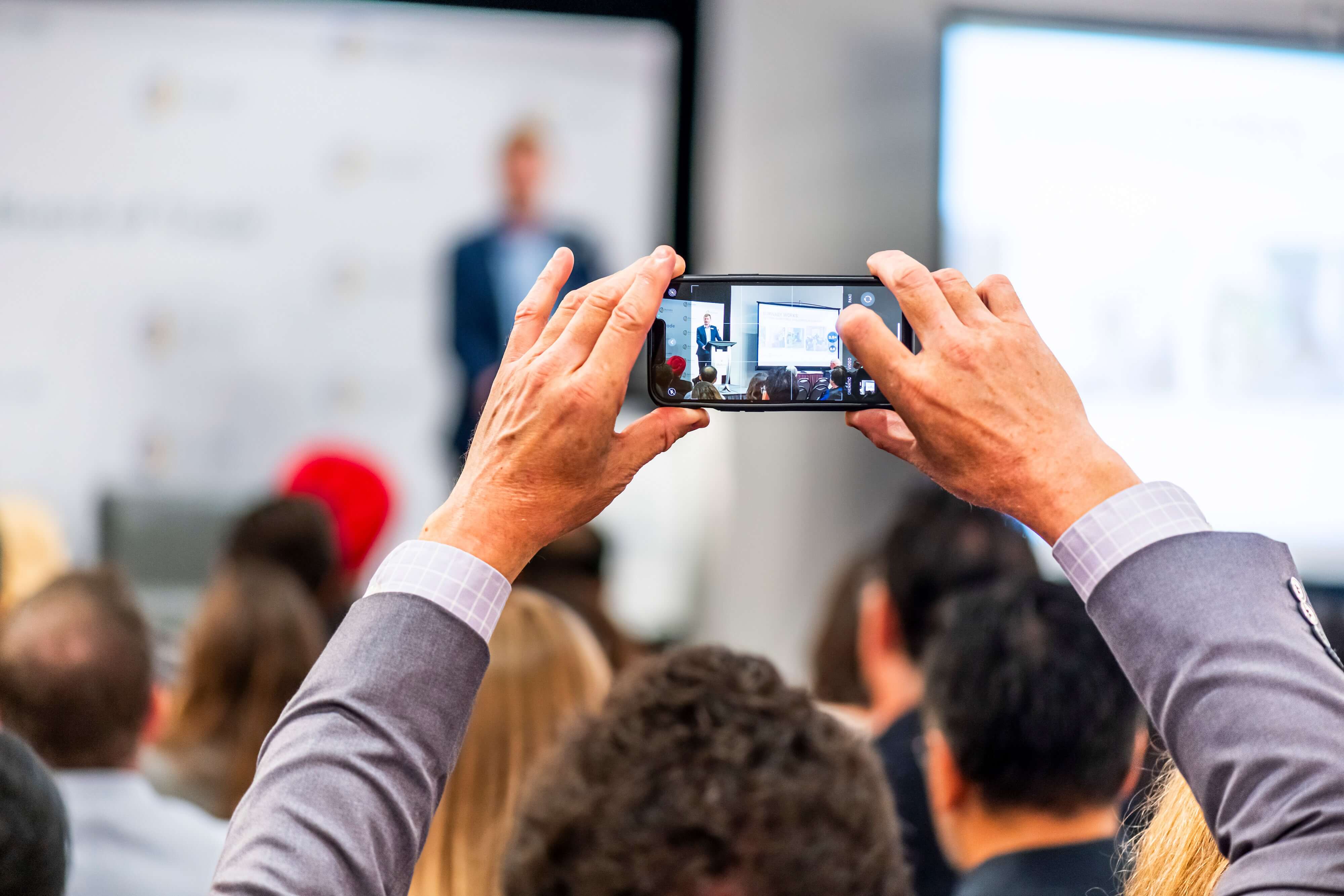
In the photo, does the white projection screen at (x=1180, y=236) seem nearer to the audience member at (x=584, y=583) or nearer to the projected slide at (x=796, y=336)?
the audience member at (x=584, y=583)

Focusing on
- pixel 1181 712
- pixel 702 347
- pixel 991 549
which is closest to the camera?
pixel 1181 712

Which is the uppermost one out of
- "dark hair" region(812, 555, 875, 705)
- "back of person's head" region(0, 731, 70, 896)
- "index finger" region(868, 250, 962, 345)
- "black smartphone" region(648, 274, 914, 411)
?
"index finger" region(868, 250, 962, 345)

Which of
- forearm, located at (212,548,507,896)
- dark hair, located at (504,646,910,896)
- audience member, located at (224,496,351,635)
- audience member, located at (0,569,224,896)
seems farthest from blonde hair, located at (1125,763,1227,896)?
audience member, located at (224,496,351,635)

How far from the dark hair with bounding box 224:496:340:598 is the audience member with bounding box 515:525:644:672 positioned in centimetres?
43

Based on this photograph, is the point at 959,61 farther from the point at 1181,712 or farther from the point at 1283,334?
the point at 1181,712

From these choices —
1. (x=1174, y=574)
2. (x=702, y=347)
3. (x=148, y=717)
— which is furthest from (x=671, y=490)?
(x=1174, y=574)

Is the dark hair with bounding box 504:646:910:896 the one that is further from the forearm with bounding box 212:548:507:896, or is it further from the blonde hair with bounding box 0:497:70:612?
the blonde hair with bounding box 0:497:70:612

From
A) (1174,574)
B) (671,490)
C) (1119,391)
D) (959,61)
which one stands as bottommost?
(671,490)

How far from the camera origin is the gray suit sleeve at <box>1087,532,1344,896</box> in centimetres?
62

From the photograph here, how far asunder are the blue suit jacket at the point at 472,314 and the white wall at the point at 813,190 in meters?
0.58

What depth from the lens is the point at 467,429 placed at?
3.58 meters

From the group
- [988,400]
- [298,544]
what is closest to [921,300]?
[988,400]

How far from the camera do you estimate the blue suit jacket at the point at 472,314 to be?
3557mm

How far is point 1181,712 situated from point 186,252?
3.33 metres
